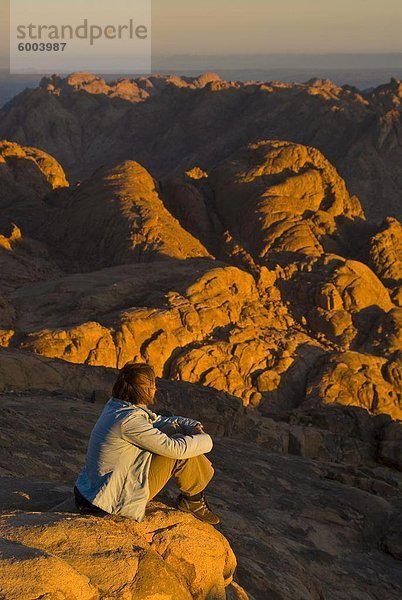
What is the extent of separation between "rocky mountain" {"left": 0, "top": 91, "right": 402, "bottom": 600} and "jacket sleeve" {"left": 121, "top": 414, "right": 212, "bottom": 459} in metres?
0.60

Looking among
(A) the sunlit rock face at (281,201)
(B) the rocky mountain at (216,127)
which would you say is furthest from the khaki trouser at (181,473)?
(B) the rocky mountain at (216,127)

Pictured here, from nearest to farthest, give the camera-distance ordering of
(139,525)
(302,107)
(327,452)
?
1. (139,525)
2. (327,452)
3. (302,107)

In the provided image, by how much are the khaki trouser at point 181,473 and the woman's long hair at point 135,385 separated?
1.87 feet

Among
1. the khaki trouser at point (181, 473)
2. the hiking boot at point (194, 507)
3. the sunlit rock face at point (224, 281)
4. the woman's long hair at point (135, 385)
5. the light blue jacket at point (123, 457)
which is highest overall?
the woman's long hair at point (135, 385)

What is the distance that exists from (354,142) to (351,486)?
65819mm

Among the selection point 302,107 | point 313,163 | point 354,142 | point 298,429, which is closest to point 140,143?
point 302,107

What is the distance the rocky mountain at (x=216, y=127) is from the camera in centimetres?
7338

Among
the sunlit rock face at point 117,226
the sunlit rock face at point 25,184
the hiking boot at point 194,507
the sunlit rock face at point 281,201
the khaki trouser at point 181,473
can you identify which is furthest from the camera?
the sunlit rock face at point 25,184

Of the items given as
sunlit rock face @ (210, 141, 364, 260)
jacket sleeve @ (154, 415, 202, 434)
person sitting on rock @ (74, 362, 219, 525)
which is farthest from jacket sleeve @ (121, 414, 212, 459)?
sunlit rock face @ (210, 141, 364, 260)

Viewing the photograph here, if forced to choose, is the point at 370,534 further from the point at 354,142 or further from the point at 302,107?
the point at 302,107

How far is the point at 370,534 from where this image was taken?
11656 mm

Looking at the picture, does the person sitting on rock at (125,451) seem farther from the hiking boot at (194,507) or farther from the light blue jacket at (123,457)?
the hiking boot at (194,507)

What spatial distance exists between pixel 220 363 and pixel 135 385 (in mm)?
17536

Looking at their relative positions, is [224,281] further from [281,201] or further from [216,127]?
[216,127]
